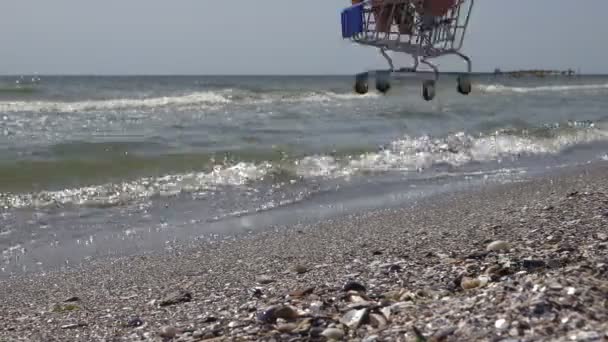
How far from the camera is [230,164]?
1467cm

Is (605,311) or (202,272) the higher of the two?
(605,311)

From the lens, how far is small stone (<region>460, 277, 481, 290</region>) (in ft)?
14.0

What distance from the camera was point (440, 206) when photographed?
392 inches

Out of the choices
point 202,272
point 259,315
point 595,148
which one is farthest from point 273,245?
point 595,148

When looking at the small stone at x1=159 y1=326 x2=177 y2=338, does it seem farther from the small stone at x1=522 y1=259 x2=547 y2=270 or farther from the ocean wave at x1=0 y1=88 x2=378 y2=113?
the ocean wave at x1=0 y1=88 x2=378 y2=113

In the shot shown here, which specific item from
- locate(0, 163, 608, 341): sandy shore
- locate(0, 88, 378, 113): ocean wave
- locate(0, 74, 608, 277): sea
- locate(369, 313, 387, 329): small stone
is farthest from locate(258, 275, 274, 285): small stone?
locate(0, 88, 378, 113): ocean wave

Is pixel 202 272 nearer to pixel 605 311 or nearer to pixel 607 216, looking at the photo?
pixel 607 216

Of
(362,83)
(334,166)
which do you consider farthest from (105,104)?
(362,83)

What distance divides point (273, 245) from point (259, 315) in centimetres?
364

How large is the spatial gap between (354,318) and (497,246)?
1.84 m

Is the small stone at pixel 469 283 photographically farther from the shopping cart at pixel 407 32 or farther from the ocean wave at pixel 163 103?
the ocean wave at pixel 163 103

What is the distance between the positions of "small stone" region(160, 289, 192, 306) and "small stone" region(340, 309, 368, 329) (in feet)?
5.43

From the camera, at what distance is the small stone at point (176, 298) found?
537 cm

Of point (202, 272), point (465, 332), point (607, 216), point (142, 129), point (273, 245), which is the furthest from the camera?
point (142, 129)
